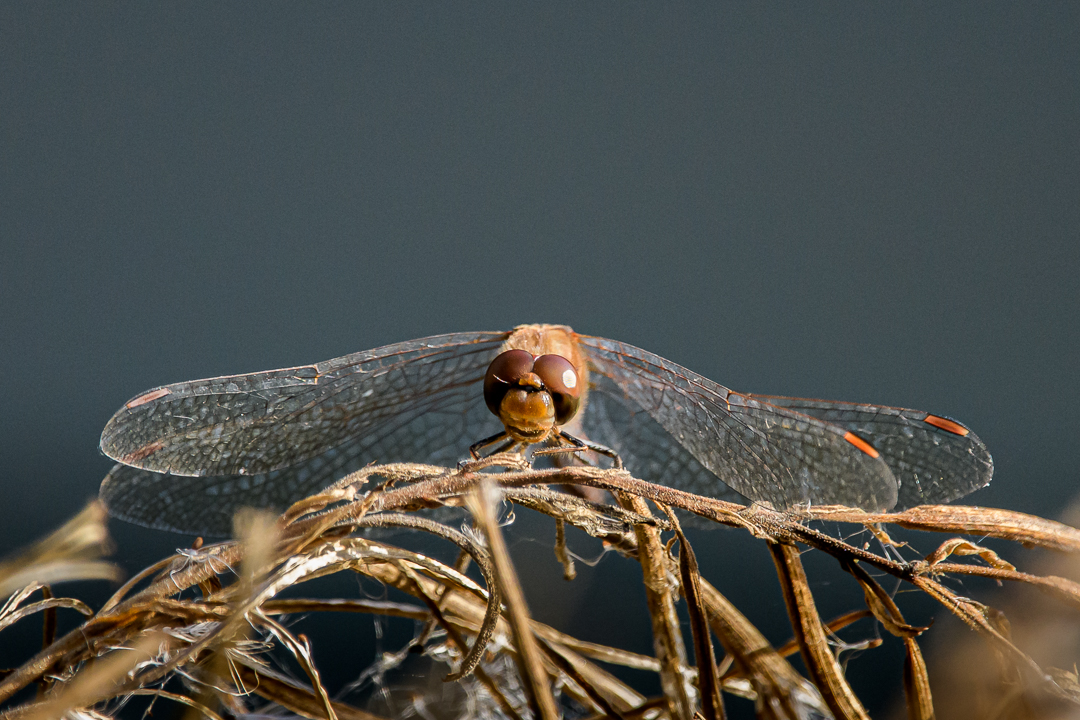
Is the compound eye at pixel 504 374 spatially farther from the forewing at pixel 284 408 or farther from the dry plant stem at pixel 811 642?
the dry plant stem at pixel 811 642

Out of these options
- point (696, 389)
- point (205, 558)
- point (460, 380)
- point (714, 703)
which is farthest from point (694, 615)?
point (460, 380)

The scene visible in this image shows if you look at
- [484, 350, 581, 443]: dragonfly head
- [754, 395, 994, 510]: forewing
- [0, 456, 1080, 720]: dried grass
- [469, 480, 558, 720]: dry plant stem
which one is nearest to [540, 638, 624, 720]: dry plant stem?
[0, 456, 1080, 720]: dried grass

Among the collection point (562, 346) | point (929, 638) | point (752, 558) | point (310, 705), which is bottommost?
point (752, 558)

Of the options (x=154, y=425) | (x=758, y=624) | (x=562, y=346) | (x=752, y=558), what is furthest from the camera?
(x=752, y=558)

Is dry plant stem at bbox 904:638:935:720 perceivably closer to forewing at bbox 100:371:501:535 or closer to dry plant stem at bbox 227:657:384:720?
dry plant stem at bbox 227:657:384:720

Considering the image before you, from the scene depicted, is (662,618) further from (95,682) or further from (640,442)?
(640,442)

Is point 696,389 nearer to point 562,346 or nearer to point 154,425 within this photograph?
point 562,346

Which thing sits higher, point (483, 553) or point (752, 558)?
point (483, 553)

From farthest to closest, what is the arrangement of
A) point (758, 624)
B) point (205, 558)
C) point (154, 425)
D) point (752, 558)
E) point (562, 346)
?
point (752, 558)
point (758, 624)
point (562, 346)
point (154, 425)
point (205, 558)
